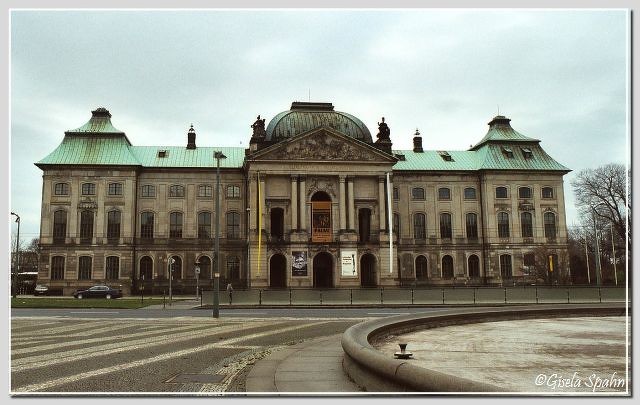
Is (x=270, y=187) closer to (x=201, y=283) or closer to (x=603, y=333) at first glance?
(x=201, y=283)

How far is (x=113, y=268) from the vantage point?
212 ft

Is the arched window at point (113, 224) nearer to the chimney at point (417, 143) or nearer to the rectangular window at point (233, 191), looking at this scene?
the rectangular window at point (233, 191)

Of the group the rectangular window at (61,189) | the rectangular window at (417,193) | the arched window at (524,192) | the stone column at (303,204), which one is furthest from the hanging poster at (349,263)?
the rectangular window at (61,189)

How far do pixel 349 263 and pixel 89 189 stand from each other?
31353 mm

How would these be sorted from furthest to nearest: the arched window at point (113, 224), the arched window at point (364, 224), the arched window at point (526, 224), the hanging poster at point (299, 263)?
the arched window at point (526, 224)
the arched window at point (113, 224)
the arched window at point (364, 224)
the hanging poster at point (299, 263)

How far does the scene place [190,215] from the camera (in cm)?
6800

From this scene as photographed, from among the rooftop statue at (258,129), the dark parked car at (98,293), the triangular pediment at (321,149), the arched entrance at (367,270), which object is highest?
the rooftop statue at (258,129)

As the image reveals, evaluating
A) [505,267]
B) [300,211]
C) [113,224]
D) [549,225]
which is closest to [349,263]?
[300,211]

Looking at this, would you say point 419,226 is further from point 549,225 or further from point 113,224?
point 113,224

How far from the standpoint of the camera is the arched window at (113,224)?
65.6m

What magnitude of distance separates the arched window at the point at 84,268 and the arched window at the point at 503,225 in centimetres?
4901

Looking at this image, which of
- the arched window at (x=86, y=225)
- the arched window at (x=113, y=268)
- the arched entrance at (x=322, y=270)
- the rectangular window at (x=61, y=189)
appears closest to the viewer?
the arched entrance at (x=322, y=270)

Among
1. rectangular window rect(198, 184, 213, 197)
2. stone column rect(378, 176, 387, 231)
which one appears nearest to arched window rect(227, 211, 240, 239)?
Answer: rectangular window rect(198, 184, 213, 197)

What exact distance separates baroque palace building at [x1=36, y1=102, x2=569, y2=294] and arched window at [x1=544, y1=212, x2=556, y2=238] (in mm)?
126
